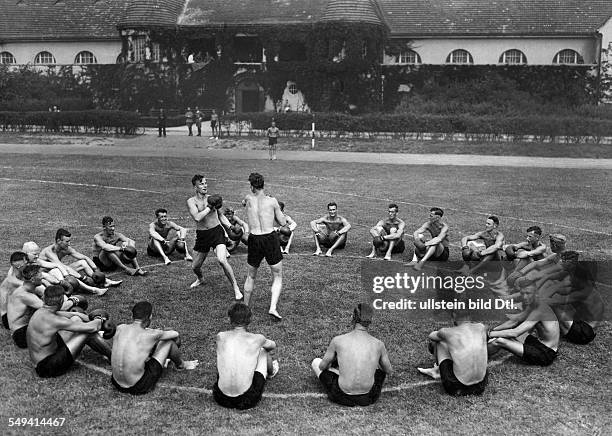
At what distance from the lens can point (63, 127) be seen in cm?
4072

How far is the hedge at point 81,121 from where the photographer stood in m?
40.2

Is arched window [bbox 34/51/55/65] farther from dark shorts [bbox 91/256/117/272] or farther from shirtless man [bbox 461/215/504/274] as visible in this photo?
shirtless man [bbox 461/215/504/274]

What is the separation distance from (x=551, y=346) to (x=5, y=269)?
9.89m

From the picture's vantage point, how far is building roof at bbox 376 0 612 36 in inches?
1906

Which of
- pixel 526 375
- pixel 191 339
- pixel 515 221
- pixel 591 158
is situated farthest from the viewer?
pixel 591 158

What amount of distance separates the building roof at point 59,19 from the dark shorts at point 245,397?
5043 cm

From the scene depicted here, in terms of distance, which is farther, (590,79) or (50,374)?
(590,79)

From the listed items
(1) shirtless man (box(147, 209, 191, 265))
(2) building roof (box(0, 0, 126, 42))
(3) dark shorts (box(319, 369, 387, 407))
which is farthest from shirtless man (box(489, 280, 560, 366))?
(2) building roof (box(0, 0, 126, 42))

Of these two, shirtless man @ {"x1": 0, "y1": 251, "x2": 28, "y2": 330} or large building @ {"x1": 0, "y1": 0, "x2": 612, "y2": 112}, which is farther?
large building @ {"x1": 0, "y1": 0, "x2": 612, "y2": 112}

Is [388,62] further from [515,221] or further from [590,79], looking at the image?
[515,221]

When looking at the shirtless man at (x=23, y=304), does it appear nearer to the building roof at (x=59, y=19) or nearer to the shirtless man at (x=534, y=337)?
the shirtless man at (x=534, y=337)

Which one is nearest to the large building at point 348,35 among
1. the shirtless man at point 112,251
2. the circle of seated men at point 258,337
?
the shirtless man at point 112,251

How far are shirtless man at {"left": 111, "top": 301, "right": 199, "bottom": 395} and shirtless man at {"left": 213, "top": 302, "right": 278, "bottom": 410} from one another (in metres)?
0.81

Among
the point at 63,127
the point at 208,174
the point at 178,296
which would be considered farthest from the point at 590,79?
the point at 178,296
